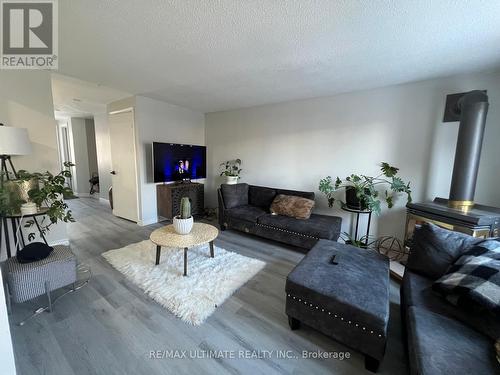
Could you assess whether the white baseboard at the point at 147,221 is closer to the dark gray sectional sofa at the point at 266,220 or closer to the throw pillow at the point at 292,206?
the dark gray sectional sofa at the point at 266,220

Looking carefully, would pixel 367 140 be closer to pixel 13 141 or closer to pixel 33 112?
pixel 13 141

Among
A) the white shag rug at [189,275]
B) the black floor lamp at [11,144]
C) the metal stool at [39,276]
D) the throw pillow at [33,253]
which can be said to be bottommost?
the white shag rug at [189,275]

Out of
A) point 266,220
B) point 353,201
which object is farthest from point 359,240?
point 266,220

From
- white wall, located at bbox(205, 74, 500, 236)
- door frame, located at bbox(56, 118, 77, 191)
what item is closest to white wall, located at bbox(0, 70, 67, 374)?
white wall, located at bbox(205, 74, 500, 236)

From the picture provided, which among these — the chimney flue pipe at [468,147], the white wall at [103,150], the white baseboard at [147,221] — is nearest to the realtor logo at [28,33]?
the white baseboard at [147,221]

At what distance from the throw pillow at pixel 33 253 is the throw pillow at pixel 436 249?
312cm

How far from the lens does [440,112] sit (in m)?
2.53

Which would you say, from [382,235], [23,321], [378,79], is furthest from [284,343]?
[378,79]

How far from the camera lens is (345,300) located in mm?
1317

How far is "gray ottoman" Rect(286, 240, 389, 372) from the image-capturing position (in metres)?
1.24

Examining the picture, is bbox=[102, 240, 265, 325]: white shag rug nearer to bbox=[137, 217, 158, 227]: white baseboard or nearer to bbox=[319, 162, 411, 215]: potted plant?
bbox=[137, 217, 158, 227]: white baseboard

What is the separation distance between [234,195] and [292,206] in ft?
3.53

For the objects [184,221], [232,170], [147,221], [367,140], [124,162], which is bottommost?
[147,221]

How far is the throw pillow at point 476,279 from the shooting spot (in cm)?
110
